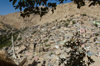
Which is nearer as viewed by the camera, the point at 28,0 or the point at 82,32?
the point at 28,0

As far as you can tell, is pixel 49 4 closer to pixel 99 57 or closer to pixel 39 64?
pixel 39 64

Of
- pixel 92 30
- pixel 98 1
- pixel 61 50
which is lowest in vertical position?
pixel 61 50

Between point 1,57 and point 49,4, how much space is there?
1.29m

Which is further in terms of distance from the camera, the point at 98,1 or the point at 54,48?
the point at 54,48

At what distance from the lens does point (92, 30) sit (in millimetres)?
7891

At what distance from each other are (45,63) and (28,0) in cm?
426

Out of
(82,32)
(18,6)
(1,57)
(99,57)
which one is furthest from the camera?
(82,32)

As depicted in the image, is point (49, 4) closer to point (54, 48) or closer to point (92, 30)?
point (54, 48)

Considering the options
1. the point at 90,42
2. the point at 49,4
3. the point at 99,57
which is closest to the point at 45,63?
the point at 99,57

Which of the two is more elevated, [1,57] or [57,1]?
[57,1]

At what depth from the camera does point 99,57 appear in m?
4.99

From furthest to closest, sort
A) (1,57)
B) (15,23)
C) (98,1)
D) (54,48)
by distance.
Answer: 1. (15,23)
2. (54,48)
3. (98,1)
4. (1,57)

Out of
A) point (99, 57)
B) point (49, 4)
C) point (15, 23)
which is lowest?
point (99, 57)

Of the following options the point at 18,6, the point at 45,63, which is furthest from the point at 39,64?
the point at 18,6
